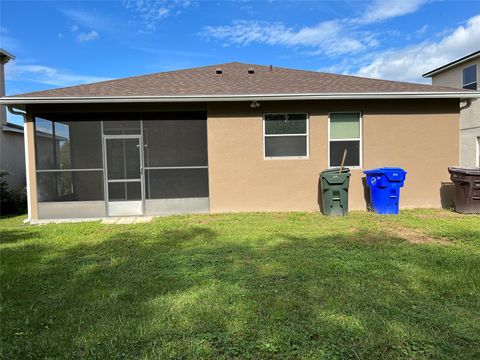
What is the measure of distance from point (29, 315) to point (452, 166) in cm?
971

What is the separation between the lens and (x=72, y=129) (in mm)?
9344

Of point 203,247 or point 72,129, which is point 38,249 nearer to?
point 203,247

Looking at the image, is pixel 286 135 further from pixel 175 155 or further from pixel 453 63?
pixel 453 63

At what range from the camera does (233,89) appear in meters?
9.47

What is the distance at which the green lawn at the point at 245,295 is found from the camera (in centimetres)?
296

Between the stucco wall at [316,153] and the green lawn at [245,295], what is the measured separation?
257cm

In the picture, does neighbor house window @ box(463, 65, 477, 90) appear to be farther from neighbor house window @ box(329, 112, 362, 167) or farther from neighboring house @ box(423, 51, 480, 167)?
neighbor house window @ box(329, 112, 362, 167)

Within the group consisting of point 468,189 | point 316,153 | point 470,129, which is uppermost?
point 470,129

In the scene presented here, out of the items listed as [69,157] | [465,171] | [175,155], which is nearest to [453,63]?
[465,171]

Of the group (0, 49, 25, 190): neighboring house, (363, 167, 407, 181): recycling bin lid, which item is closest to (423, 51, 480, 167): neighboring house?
(363, 167, 407, 181): recycling bin lid

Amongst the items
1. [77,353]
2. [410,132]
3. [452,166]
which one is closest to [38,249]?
[77,353]

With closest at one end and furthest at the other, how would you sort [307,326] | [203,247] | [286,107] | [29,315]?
[307,326] < [29,315] < [203,247] < [286,107]

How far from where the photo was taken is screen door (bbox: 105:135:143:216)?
9445 mm

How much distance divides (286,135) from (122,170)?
4.20m
